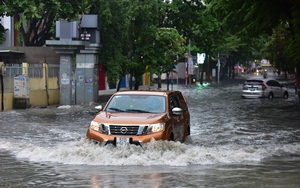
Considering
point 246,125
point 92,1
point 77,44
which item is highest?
point 92,1

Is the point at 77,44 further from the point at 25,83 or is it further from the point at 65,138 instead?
the point at 65,138

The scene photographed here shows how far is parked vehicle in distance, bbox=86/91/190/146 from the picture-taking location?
527 inches

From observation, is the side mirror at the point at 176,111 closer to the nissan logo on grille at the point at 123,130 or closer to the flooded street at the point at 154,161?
the flooded street at the point at 154,161

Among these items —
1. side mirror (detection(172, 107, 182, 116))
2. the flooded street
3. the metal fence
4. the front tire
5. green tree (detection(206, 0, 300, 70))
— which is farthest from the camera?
the front tire

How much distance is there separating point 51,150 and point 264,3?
13.4 m

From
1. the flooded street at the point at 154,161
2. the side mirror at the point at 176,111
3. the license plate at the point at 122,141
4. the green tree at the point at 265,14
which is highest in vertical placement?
the green tree at the point at 265,14

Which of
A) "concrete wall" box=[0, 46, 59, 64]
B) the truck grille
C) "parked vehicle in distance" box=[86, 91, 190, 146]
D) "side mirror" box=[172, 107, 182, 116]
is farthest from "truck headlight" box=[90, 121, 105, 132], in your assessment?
"concrete wall" box=[0, 46, 59, 64]

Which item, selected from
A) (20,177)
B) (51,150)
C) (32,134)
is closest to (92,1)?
(32,134)

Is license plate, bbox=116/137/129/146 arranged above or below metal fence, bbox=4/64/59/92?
below

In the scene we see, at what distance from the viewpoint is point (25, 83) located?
99.5 ft

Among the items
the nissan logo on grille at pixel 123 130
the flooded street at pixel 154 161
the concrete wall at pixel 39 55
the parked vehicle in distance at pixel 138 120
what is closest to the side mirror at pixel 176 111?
the parked vehicle in distance at pixel 138 120

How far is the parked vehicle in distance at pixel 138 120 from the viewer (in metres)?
13.4

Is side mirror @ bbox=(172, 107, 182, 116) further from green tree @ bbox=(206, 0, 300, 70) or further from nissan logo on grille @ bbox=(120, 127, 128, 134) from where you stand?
green tree @ bbox=(206, 0, 300, 70)

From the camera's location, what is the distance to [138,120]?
13.5m
